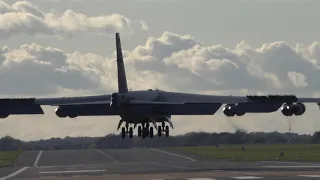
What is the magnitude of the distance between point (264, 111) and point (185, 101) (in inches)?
452

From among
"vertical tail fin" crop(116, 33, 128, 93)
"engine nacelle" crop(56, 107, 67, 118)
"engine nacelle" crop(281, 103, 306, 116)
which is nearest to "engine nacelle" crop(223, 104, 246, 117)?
"engine nacelle" crop(281, 103, 306, 116)

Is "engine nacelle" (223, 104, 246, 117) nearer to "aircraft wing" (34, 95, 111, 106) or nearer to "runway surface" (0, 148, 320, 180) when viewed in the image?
"runway surface" (0, 148, 320, 180)

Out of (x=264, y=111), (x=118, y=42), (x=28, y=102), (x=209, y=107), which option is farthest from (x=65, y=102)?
(x=264, y=111)

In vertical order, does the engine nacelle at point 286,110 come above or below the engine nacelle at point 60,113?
below

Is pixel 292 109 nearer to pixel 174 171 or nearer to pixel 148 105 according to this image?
pixel 148 105

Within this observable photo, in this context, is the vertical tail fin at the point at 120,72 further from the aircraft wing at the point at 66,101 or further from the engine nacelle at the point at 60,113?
the engine nacelle at the point at 60,113

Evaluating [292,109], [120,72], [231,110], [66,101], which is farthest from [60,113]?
[292,109]

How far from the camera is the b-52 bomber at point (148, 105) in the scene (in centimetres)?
6806

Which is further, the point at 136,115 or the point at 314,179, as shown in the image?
the point at 136,115

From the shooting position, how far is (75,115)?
74.8 meters

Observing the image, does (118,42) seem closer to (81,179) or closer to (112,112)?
(112,112)

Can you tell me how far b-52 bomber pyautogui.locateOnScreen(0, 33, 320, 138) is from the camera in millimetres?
68062

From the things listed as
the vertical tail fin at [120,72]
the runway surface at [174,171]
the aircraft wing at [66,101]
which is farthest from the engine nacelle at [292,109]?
the aircraft wing at [66,101]

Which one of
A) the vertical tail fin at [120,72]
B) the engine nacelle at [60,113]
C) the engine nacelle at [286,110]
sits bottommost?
the engine nacelle at [286,110]
